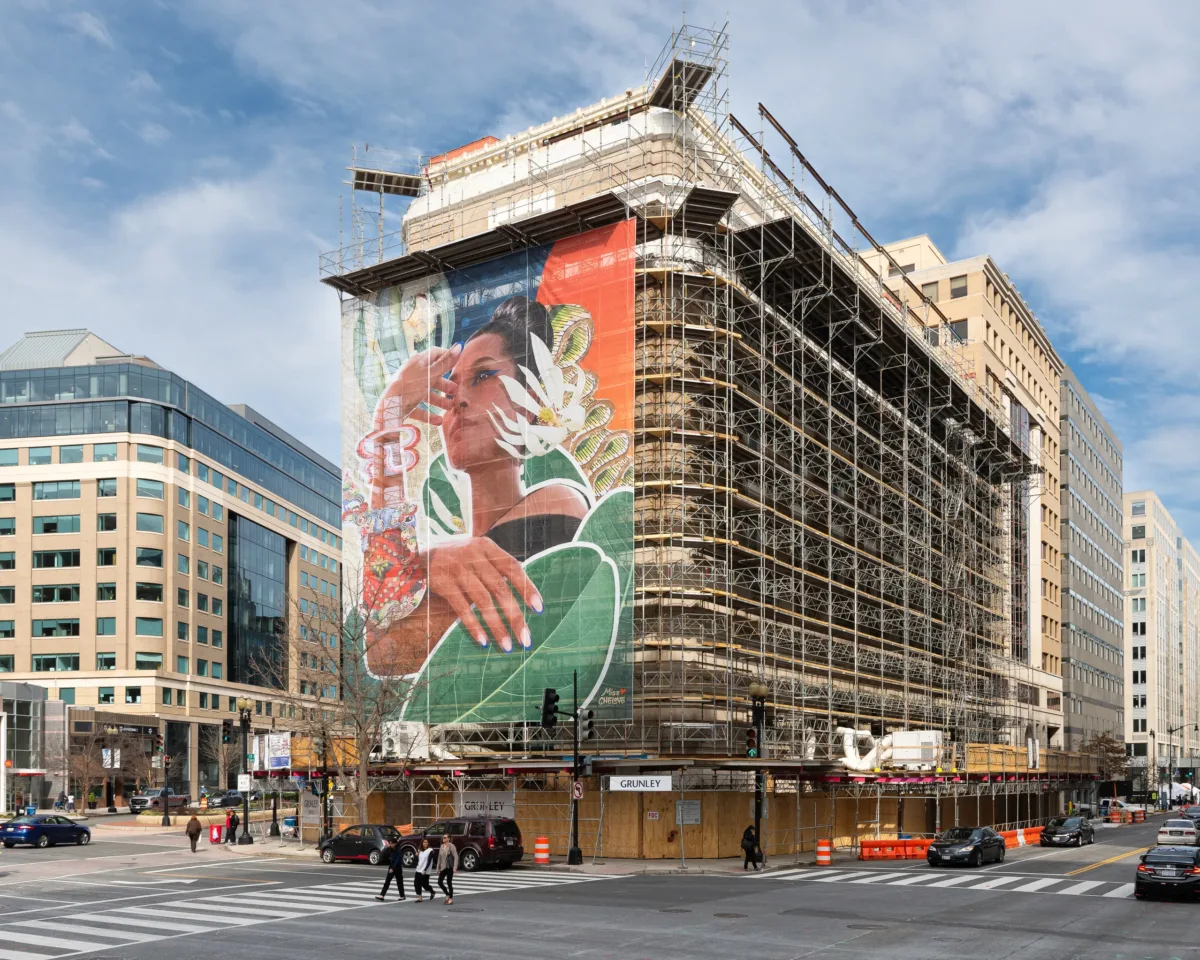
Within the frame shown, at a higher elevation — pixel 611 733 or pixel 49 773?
pixel 611 733

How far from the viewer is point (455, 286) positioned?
178ft

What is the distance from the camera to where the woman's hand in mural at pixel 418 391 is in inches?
2090

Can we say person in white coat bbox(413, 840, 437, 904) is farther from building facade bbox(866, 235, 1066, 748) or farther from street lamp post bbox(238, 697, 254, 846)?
building facade bbox(866, 235, 1066, 748)

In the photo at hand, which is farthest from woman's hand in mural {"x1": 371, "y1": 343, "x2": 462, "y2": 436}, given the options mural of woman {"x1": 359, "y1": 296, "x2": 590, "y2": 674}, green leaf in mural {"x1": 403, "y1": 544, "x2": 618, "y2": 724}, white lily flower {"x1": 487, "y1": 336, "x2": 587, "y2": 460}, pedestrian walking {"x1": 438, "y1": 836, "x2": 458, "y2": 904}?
pedestrian walking {"x1": 438, "y1": 836, "x2": 458, "y2": 904}

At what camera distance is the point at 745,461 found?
49969mm

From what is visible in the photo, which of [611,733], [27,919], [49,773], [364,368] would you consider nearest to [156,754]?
[49,773]

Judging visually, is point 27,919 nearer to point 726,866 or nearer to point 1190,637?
point 726,866

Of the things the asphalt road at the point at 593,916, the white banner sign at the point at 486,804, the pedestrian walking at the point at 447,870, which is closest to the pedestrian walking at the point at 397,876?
the asphalt road at the point at 593,916

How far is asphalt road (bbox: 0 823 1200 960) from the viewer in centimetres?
2217

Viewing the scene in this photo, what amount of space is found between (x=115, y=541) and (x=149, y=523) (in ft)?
10.3

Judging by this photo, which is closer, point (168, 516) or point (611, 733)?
point (611, 733)

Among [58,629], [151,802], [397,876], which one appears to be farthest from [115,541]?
[397,876]

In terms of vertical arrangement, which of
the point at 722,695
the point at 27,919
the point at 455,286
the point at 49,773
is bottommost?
the point at 49,773

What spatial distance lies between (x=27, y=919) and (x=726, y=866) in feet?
72.0
